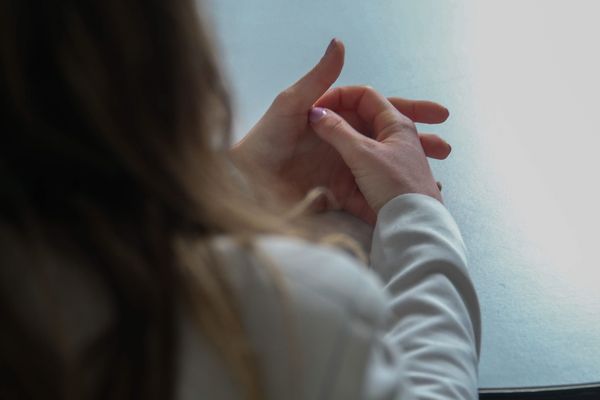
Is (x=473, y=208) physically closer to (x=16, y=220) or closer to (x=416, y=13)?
(x=416, y=13)

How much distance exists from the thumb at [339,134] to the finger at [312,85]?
14 millimetres

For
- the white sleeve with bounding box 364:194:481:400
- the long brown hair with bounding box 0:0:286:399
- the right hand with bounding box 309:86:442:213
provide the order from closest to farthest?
the long brown hair with bounding box 0:0:286:399, the white sleeve with bounding box 364:194:481:400, the right hand with bounding box 309:86:442:213

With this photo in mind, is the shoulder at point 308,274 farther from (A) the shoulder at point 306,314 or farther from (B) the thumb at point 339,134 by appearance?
(B) the thumb at point 339,134

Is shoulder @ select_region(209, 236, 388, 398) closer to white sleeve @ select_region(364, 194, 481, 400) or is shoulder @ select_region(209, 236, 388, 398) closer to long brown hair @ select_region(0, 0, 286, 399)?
long brown hair @ select_region(0, 0, 286, 399)

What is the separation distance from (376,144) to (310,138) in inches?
3.2

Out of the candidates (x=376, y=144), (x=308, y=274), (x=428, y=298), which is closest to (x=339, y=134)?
(x=376, y=144)

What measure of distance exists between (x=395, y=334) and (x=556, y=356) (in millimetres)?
144

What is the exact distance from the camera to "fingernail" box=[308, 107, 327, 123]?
792mm

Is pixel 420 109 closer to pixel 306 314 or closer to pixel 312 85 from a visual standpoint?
pixel 312 85

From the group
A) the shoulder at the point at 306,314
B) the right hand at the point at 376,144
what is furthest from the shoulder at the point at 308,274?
the right hand at the point at 376,144

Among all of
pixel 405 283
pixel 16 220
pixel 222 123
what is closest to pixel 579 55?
pixel 405 283

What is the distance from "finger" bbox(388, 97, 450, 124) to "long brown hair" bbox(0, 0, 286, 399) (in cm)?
43

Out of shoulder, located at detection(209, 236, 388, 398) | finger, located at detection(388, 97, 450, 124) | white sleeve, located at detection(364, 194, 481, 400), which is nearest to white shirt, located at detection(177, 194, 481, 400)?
shoulder, located at detection(209, 236, 388, 398)

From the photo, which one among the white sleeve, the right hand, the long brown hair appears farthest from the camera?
the right hand
